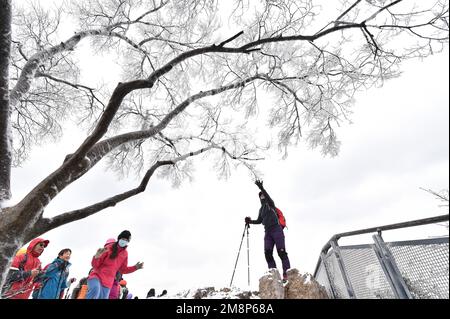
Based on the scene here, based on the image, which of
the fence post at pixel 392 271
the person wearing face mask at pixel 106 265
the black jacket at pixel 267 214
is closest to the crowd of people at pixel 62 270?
the person wearing face mask at pixel 106 265

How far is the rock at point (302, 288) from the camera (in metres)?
3.96

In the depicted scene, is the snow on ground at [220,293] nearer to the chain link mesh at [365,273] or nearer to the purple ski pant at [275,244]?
the purple ski pant at [275,244]

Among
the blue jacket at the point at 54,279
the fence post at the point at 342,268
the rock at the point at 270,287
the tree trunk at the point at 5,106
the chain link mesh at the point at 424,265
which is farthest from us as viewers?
the blue jacket at the point at 54,279

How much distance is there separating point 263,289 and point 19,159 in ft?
21.8

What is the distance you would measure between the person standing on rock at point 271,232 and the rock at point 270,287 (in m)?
0.63

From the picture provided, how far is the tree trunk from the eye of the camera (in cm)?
269

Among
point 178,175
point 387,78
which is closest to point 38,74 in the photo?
point 178,175

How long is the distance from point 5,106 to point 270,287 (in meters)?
4.51

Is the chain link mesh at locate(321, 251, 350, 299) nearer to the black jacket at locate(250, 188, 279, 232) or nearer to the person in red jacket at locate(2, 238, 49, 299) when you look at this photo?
the black jacket at locate(250, 188, 279, 232)

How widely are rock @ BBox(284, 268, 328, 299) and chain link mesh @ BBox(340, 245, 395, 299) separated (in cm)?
74

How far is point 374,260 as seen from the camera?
2.65 metres

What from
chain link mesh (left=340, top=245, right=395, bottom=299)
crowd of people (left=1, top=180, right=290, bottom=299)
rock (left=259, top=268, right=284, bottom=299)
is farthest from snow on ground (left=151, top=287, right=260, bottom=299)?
chain link mesh (left=340, top=245, right=395, bottom=299)

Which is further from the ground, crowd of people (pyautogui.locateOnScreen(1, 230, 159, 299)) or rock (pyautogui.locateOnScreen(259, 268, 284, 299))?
crowd of people (pyautogui.locateOnScreen(1, 230, 159, 299))
